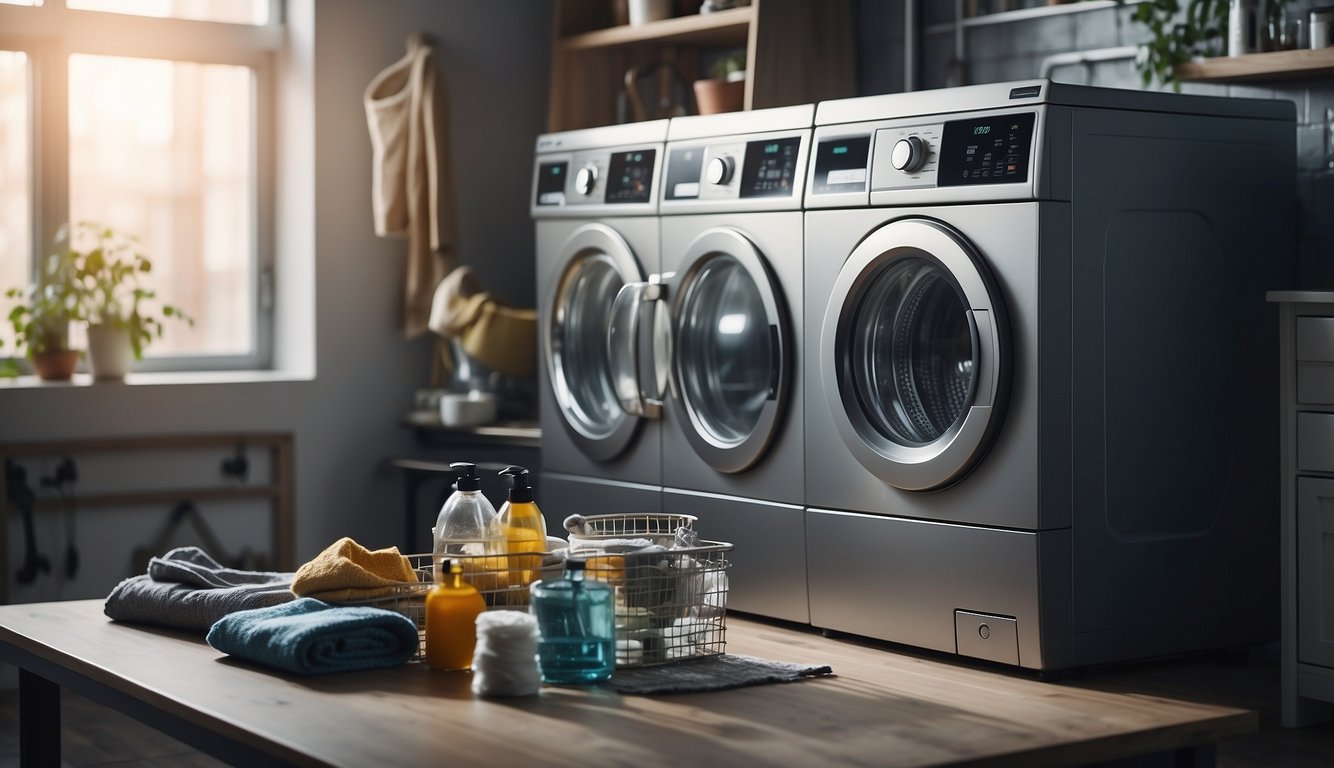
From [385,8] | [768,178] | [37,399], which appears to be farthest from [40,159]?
[768,178]

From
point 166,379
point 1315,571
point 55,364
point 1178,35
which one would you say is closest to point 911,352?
point 1315,571

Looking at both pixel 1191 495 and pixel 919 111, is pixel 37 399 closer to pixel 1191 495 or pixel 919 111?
pixel 919 111

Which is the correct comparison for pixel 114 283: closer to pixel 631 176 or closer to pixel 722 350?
pixel 631 176

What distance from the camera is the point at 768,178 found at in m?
3.49

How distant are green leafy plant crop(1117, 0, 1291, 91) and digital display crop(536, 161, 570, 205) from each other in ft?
4.73

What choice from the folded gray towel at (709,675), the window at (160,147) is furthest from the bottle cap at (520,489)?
the window at (160,147)

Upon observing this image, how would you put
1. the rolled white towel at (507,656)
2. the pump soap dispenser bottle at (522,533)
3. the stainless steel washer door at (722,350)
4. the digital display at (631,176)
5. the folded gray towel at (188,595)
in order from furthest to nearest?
the digital display at (631,176)
the stainless steel washer door at (722,350)
the folded gray towel at (188,595)
the pump soap dispenser bottle at (522,533)
the rolled white towel at (507,656)

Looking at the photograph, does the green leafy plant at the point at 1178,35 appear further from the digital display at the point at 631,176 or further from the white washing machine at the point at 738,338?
the digital display at the point at 631,176

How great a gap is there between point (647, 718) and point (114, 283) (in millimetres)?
3008

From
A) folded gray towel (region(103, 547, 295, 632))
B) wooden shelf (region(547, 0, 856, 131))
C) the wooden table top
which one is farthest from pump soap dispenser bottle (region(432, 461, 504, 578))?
wooden shelf (region(547, 0, 856, 131))

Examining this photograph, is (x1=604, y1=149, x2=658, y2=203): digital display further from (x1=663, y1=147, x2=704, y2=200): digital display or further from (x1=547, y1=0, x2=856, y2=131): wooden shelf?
(x1=547, y1=0, x2=856, y2=131): wooden shelf

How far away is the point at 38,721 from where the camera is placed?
102 inches

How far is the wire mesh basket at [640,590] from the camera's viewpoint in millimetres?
2193

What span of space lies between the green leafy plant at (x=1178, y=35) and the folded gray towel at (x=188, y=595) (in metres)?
2.15
